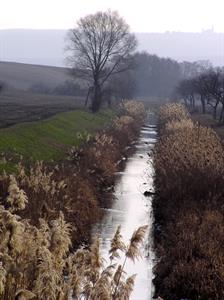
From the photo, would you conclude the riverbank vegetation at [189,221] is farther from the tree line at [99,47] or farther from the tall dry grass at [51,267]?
the tree line at [99,47]

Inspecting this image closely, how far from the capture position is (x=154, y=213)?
21.4 metres

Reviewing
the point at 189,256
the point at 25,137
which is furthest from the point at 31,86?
the point at 189,256

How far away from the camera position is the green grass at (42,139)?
25683mm

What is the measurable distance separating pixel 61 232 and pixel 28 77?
123 m

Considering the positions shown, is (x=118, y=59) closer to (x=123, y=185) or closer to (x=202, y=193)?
(x=123, y=185)

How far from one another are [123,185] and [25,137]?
6086 mm

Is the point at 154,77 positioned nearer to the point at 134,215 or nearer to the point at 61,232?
the point at 134,215

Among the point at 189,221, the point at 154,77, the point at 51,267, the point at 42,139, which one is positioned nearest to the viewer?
the point at 51,267

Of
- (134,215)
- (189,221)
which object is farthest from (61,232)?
(134,215)

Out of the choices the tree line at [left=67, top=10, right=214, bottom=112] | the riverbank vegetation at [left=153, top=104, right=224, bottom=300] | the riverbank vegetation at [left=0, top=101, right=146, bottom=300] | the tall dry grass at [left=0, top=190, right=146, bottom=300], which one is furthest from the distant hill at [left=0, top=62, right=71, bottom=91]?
the tall dry grass at [left=0, top=190, right=146, bottom=300]

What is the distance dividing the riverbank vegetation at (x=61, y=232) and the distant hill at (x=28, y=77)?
3235 inches

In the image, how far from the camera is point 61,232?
892cm

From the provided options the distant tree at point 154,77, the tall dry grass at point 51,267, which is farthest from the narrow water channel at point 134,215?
the distant tree at point 154,77

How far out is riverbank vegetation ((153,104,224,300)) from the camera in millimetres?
12820
